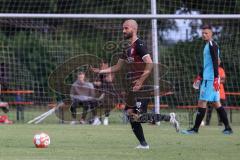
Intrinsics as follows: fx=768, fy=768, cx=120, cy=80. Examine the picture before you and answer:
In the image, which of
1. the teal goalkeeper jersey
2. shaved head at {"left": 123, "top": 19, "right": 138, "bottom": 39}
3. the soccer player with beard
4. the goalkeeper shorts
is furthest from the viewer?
the goalkeeper shorts

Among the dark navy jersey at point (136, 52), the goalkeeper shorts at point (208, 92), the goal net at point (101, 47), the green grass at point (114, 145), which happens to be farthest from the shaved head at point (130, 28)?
the goal net at point (101, 47)

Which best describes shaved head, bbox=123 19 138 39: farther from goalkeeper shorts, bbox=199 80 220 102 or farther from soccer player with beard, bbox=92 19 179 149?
goalkeeper shorts, bbox=199 80 220 102

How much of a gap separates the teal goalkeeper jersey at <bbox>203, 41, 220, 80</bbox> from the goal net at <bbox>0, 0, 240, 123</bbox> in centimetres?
316

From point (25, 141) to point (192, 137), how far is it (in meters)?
3.19

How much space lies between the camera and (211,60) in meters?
14.8

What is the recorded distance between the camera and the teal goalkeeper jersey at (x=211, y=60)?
14.5 meters

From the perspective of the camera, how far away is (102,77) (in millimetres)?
16656

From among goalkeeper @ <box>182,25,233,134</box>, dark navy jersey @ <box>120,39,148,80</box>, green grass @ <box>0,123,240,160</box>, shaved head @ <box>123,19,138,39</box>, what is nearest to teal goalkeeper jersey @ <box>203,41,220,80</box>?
goalkeeper @ <box>182,25,233,134</box>

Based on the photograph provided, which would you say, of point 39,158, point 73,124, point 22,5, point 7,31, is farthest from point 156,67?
point 22,5

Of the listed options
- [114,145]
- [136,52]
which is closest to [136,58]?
[136,52]

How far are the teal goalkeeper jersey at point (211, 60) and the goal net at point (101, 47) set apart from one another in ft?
10.4

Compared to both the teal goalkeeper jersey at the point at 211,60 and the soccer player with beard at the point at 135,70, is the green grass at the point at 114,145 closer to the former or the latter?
the soccer player with beard at the point at 135,70

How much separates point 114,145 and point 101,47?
369 inches

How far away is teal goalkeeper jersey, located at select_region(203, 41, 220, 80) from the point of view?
47.7ft
